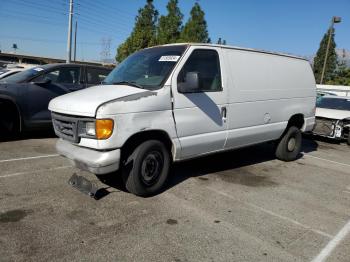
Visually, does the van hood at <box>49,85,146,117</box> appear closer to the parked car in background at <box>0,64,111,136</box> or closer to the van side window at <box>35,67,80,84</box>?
the parked car in background at <box>0,64,111,136</box>

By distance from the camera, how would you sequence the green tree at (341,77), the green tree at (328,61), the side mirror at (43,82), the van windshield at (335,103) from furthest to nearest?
the green tree at (328,61)
the green tree at (341,77)
the van windshield at (335,103)
the side mirror at (43,82)

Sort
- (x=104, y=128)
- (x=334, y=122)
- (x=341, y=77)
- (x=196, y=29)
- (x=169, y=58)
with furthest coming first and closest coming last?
(x=341, y=77)
(x=196, y=29)
(x=334, y=122)
(x=169, y=58)
(x=104, y=128)

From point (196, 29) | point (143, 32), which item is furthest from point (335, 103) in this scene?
point (143, 32)

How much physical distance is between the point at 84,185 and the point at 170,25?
34.4 m

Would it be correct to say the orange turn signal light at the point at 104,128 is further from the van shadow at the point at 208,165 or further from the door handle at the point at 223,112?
the door handle at the point at 223,112

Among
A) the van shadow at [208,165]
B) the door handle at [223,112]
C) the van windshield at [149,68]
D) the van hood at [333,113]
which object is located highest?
the van windshield at [149,68]

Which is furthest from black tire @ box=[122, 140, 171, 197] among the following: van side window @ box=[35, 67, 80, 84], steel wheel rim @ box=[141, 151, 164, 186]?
van side window @ box=[35, 67, 80, 84]

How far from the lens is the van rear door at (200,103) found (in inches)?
183

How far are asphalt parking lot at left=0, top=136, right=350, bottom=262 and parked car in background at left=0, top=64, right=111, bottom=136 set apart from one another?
1184 mm

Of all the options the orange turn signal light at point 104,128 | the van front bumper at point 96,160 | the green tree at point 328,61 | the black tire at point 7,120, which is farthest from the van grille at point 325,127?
the green tree at point 328,61

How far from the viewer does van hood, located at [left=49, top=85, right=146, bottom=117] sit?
402 centimetres

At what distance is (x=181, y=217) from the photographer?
13.3ft

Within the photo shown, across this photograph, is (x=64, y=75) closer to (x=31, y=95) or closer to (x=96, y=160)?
(x=31, y=95)

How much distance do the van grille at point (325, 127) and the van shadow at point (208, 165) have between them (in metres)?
1.69
